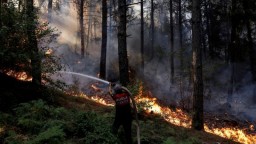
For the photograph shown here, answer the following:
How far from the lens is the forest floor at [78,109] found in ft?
32.5

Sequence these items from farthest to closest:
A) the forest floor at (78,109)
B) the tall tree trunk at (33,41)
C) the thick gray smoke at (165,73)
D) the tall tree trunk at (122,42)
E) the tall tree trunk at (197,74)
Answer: the thick gray smoke at (165,73) → the tall tree trunk at (197,74) → the tall tree trunk at (122,42) → the tall tree trunk at (33,41) → the forest floor at (78,109)

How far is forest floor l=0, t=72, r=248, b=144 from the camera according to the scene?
9919 millimetres

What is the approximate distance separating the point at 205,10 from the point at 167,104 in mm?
18308

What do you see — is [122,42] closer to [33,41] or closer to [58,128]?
[33,41]

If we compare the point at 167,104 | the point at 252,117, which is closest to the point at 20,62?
the point at 167,104

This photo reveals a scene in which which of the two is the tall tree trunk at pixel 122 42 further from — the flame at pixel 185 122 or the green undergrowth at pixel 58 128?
the green undergrowth at pixel 58 128

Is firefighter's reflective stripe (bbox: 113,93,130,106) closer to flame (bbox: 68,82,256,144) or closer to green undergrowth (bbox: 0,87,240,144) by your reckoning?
green undergrowth (bbox: 0,87,240,144)

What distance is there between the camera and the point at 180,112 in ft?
68.5

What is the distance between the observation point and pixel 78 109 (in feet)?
42.1

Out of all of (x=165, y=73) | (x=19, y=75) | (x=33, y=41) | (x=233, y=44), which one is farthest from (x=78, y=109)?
(x=165, y=73)

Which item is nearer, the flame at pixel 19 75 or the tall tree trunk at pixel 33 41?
the tall tree trunk at pixel 33 41

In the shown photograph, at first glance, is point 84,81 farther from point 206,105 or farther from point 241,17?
point 241,17

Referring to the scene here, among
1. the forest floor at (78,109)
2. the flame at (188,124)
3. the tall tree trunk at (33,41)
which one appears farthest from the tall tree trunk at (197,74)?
the tall tree trunk at (33,41)

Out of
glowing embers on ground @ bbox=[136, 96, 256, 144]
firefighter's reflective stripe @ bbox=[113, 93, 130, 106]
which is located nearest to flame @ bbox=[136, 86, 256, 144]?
glowing embers on ground @ bbox=[136, 96, 256, 144]
